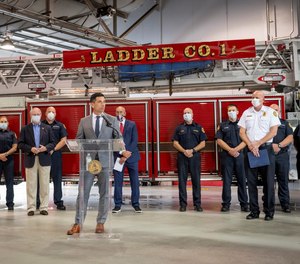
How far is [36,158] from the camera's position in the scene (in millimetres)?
7055

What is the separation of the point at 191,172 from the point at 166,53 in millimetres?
3227

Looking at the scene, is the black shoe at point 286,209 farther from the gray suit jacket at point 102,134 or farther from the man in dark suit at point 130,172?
the gray suit jacket at point 102,134

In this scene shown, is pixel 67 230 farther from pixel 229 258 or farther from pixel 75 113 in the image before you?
pixel 75 113

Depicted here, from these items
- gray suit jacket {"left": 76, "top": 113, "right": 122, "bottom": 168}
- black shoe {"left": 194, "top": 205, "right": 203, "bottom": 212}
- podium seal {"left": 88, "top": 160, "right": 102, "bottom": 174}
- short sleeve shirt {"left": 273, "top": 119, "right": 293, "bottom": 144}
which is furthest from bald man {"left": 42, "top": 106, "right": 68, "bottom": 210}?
short sleeve shirt {"left": 273, "top": 119, "right": 293, "bottom": 144}

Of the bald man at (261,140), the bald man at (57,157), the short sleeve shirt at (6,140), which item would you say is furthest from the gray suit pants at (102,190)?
the short sleeve shirt at (6,140)

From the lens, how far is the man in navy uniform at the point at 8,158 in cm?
762

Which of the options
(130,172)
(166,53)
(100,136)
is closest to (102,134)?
(100,136)

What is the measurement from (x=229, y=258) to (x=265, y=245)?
0.73m

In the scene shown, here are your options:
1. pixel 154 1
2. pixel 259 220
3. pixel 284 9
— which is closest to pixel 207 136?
pixel 259 220

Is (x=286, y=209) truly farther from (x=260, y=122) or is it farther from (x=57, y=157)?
(x=57, y=157)

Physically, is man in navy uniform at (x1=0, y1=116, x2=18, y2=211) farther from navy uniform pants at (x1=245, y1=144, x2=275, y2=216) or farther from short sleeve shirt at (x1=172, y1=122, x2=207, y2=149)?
navy uniform pants at (x1=245, y1=144, x2=275, y2=216)

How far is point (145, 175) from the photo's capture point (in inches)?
325

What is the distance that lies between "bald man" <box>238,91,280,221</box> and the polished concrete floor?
34 centimetres

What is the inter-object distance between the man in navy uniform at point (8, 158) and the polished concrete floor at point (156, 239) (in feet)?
2.09
